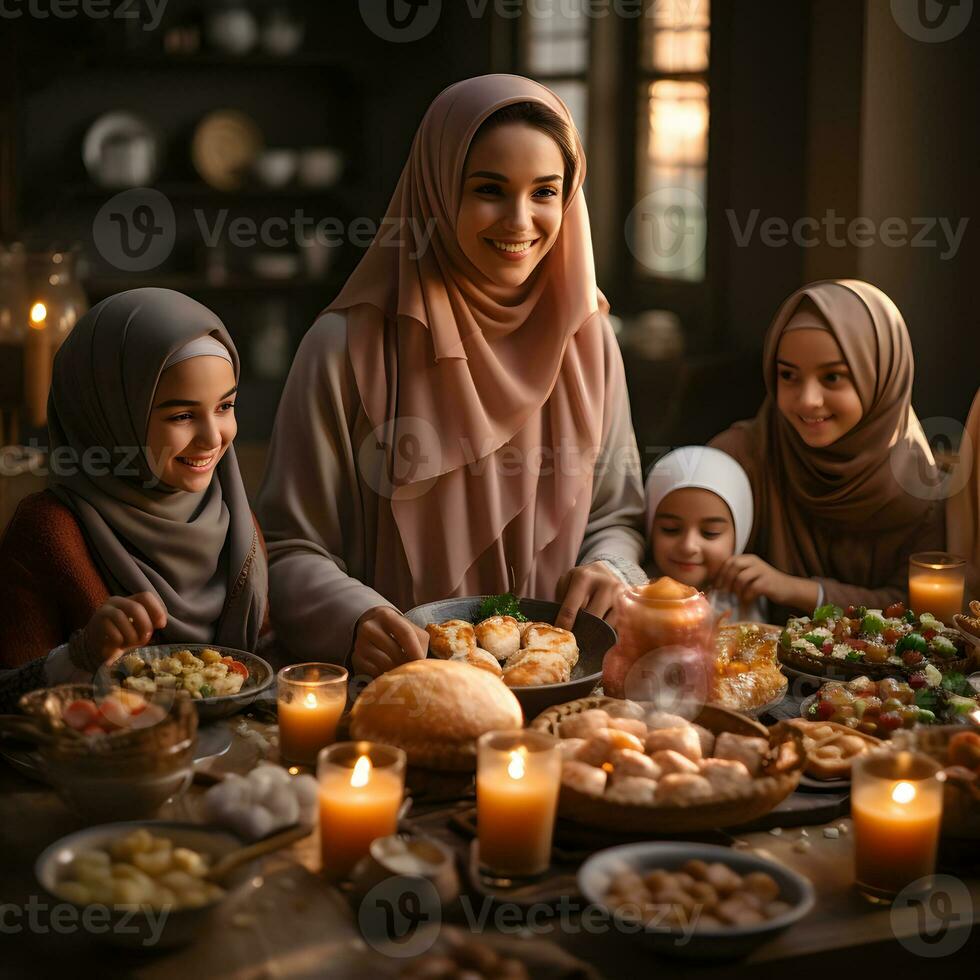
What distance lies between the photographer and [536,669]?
74.8 inches

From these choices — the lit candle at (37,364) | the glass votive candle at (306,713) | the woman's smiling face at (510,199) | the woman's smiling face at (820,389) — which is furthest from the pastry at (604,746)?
the lit candle at (37,364)

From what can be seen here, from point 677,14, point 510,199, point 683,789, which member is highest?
point 677,14

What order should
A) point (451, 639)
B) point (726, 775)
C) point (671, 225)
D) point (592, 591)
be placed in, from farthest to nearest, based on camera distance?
1. point (671, 225)
2. point (592, 591)
3. point (451, 639)
4. point (726, 775)

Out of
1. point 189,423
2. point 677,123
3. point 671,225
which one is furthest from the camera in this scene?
point 671,225

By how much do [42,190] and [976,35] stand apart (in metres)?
4.29

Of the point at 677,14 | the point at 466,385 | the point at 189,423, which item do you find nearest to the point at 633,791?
the point at 189,423

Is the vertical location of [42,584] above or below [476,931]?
above

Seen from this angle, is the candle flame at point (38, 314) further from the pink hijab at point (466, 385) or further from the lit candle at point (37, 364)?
the pink hijab at point (466, 385)

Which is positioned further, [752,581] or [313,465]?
[752,581]

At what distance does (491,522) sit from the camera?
8.18ft

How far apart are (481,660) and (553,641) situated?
0.14 meters

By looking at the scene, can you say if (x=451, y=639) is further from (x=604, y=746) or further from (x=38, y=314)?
(x=38, y=314)

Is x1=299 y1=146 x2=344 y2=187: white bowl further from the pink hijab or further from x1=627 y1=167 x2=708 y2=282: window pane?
the pink hijab

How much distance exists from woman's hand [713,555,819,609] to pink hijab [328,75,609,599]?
31 cm
